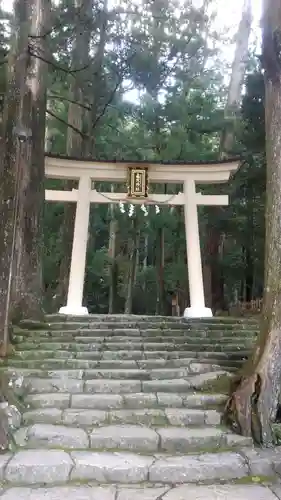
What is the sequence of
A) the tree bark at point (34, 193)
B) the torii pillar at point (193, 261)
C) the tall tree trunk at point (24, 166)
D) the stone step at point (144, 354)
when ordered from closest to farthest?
the stone step at point (144, 354) < the tall tree trunk at point (24, 166) < the tree bark at point (34, 193) < the torii pillar at point (193, 261)

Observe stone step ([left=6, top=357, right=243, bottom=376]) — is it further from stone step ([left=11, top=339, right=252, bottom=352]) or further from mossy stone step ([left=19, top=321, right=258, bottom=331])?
mossy stone step ([left=19, top=321, right=258, bottom=331])

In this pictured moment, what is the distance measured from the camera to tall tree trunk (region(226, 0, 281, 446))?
189 inches

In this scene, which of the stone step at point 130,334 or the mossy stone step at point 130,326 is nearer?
the stone step at point 130,334

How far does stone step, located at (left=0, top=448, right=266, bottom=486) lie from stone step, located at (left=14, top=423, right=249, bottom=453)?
0.17 meters

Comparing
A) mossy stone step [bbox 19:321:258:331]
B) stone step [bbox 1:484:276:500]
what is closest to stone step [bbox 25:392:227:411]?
stone step [bbox 1:484:276:500]

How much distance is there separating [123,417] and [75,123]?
10190 mm

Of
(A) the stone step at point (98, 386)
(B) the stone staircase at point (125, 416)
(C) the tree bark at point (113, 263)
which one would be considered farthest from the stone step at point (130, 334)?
(C) the tree bark at point (113, 263)

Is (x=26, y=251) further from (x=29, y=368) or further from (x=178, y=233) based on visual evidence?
(x=178, y=233)

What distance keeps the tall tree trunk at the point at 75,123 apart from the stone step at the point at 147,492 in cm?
910

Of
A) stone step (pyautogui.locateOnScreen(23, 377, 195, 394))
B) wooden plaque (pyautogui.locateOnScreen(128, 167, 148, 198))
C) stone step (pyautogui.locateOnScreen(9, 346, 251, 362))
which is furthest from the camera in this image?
wooden plaque (pyautogui.locateOnScreen(128, 167, 148, 198))

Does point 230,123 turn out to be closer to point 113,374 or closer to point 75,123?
point 75,123

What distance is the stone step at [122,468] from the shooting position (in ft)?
13.1

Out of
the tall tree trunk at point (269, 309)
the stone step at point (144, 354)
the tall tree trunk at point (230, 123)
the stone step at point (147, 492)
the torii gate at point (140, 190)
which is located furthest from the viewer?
the tall tree trunk at point (230, 123)

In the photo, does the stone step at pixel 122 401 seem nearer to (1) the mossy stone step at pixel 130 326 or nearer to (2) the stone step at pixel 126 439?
(2) the stone step at pixel 126 439
